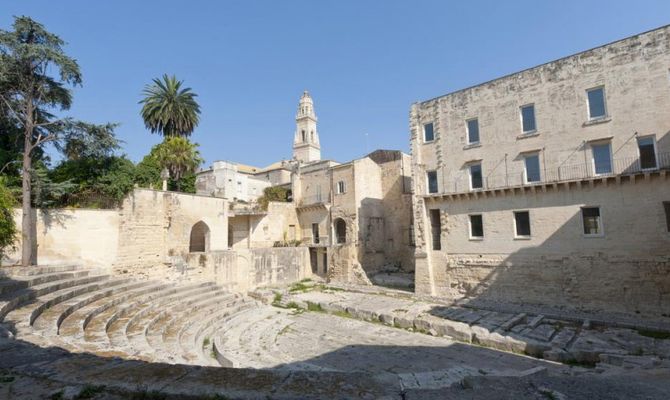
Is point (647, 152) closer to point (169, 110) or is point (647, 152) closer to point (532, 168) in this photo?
point (532, 168)

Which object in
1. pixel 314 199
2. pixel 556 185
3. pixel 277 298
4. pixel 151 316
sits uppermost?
pixel 314 199

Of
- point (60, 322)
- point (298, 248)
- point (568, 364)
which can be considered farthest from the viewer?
point (298, 248)

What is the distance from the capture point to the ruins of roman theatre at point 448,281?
448 centimetres

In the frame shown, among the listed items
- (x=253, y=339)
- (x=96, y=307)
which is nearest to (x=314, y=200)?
(x=253, y=339)

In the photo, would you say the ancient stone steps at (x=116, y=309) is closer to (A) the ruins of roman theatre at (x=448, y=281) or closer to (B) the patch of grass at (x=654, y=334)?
(A) the ruins of roman theatre at (x=448, y=281)

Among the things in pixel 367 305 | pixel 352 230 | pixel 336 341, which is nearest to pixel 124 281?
pixel 336 341

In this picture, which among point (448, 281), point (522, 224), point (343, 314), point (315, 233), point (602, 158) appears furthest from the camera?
point (315, 233)

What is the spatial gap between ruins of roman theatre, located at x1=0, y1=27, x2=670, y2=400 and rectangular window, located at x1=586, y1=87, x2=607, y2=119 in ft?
0.16

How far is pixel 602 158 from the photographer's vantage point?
16531 mm

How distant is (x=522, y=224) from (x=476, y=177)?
11.8ft

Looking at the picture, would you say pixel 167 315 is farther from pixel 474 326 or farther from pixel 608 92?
pixel 608 92

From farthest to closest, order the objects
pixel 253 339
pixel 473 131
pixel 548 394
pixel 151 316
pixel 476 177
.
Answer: pixel 473 131, pixel 476 177, pixel 253 339, pixel 151 316, pixel 548 394

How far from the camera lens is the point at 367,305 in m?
18.8

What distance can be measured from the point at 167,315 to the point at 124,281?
362cm
